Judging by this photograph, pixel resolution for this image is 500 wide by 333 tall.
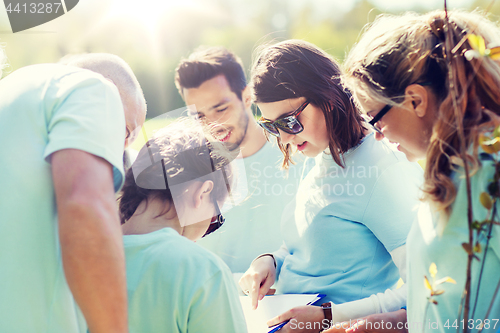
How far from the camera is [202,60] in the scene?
3.31 m

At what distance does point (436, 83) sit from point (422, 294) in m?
0.65

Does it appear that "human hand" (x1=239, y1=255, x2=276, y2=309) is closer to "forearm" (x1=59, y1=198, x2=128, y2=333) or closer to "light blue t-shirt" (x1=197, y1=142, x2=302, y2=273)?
"light blue t-shirt" (x1=197, y1=142, x2=302, y2=273)

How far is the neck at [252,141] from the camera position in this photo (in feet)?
9.94

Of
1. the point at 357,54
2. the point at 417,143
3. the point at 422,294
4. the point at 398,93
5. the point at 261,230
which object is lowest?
the point at 261,230

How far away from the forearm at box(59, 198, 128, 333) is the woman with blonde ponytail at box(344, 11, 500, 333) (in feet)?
2.40

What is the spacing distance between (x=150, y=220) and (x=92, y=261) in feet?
1.80

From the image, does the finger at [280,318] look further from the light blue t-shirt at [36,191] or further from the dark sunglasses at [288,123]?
the light blue t-shirt at [36,191]

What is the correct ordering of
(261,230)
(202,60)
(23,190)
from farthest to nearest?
1. (202,60)
2. (261,230)
3. (23,190)

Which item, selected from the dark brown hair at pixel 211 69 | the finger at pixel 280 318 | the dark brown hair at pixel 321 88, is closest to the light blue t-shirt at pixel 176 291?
the finger at pixel 280 318

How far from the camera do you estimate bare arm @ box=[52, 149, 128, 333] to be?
31.4 inches

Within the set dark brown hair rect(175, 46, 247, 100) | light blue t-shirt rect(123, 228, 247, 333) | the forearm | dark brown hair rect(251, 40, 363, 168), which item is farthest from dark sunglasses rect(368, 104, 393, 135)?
dark brown hair rect(175, 46, 247, 100)

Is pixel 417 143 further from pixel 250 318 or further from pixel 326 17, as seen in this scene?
pixel 326 17

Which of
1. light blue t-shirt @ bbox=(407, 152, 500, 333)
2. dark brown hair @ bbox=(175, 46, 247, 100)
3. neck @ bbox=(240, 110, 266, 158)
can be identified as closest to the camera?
light blue t-shirt @ bbox=(407, 152, 500, 333)

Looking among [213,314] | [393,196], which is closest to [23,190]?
[213,314]
